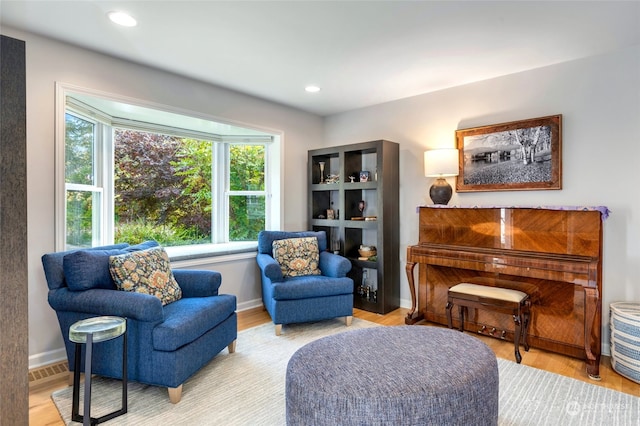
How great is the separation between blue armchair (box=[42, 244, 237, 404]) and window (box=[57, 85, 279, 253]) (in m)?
0.60

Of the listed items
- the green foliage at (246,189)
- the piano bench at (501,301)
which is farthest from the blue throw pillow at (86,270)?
the piano bench at (501,301)

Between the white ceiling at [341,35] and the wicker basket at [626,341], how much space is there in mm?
1949

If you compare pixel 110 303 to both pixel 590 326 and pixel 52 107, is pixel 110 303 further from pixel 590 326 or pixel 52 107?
pixel 590 326

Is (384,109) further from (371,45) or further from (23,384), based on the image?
(23,384)

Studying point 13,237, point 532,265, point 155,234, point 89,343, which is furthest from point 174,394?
point 532,265

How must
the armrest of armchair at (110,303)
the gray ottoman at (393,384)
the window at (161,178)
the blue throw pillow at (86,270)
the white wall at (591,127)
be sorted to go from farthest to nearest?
the window at (161,178) < the white wall at (591,127) < the blue throw pillow at (86,270) < the armrest of armchair at (110,303) < the gray ottoman at (393,384)

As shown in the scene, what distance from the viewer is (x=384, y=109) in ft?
13.4

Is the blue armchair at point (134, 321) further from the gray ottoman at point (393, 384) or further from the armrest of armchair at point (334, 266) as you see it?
the armrest of armchair at point (334, 266)

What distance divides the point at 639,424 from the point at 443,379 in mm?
1340

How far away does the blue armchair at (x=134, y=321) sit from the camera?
2.01m

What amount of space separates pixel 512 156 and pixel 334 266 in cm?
195

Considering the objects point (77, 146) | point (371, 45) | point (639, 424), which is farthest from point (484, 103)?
point (77, 146)

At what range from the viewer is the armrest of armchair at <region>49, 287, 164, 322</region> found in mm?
2008

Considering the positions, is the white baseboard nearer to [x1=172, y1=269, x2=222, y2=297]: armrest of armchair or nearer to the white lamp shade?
[x1=172, y1=269, x2=222, y2=297]: armrest of armchair
